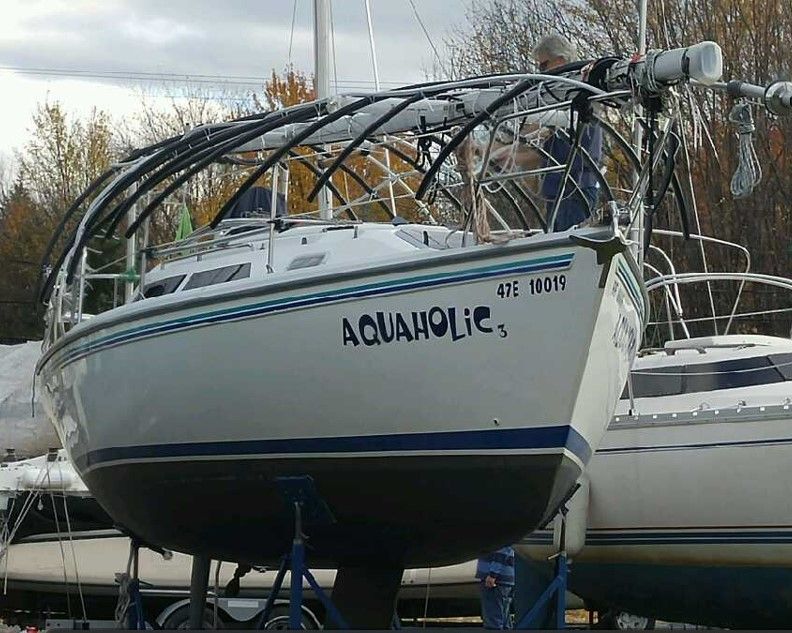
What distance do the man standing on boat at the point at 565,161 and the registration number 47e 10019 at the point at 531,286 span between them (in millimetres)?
1119

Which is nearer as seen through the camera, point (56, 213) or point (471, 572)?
point (471, 572)

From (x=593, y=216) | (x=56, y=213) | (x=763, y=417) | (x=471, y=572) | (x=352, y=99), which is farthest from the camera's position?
(x=56, y=213)

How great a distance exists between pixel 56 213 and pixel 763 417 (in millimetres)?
37069

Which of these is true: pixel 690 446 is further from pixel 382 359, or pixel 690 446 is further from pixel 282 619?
pixel 282 619

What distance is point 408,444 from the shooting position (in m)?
7.73

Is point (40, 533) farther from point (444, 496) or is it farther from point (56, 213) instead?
point (56, 213)

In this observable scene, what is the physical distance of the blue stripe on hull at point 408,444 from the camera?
298 inches

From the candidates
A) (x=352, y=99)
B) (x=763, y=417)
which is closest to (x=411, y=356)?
(x=352, y=99)

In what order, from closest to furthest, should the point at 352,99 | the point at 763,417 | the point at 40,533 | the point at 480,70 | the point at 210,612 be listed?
the point at 352,99 < the point at 763,417 < the point at 210,612 < the point at 40,533 < the point at 480,70

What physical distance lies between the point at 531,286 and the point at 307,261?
174 centimetres

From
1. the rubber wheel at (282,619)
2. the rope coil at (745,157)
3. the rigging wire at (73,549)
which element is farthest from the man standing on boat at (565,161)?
the rigging wire at (73,549)

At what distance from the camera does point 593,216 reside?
24.6 feet

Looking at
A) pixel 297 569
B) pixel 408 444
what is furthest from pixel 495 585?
pixel 408 444

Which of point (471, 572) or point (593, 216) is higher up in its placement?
point (593, 216)
